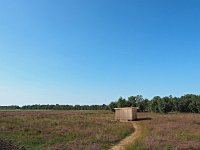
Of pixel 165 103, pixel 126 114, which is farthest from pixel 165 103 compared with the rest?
pixel 126 114

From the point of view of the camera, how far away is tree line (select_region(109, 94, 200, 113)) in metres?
104

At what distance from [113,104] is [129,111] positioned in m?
58.9

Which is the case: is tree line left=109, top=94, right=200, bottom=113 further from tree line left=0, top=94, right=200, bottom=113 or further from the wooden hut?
the wooden hut

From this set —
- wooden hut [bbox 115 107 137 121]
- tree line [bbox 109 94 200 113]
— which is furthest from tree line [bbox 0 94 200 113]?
wooden hut [bbox 115 107 137 121]

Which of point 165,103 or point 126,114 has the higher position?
point 165,103

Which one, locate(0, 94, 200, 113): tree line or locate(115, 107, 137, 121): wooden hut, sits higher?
locate(0, 94, 200, 113): tree line

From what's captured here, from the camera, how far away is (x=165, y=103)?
10188 cm

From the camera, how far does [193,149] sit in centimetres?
2091

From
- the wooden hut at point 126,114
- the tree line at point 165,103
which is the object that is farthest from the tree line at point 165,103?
the wooden hut at point 126,114

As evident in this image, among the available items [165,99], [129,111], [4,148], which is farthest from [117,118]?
[4,148]

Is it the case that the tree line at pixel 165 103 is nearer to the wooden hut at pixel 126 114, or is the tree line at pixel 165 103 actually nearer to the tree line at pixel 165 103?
the tree line at pixel 165 103

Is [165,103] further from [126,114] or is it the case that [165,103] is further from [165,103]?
[126,114]

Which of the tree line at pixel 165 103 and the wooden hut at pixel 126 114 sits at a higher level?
the tree line at pixel 165 103

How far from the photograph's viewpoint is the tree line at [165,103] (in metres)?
104
